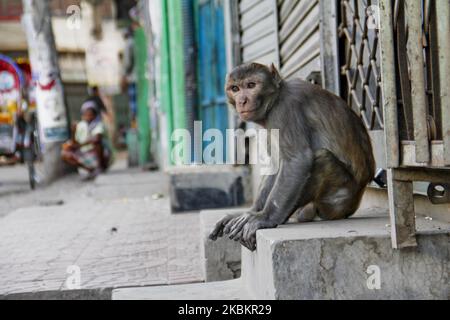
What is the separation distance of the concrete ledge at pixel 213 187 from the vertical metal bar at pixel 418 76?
4828 mm

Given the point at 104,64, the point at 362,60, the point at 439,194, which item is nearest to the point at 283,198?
the point at 439,194

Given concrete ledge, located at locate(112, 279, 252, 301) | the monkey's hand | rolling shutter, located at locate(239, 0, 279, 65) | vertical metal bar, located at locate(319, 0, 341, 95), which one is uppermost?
rolling shutter, located at locate(239, 0, 279, 65)

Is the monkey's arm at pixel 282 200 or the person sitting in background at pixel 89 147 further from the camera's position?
the person sitting in background at pixel 89 147

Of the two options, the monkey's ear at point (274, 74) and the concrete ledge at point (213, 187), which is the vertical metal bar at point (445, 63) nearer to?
the monkey's ear at point (274, 74)

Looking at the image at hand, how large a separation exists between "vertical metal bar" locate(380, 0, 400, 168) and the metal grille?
124 cm

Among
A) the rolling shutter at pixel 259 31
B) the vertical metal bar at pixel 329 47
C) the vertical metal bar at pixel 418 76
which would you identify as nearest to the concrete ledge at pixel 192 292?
the vertical metal bar at pixel 418 76

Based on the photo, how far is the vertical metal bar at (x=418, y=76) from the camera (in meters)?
2.46

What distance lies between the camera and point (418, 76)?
247 centimetres

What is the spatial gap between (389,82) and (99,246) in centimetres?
354

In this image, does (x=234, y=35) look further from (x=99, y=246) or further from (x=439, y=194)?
(x=439, y=194)

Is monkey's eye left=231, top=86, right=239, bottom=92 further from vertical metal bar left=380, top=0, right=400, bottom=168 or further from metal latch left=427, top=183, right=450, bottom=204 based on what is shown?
metal latch left=427, top=183, right=450, bottom=204

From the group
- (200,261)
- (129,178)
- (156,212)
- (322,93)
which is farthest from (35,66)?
(322,93)

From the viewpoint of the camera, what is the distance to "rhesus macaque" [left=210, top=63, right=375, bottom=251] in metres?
3.10

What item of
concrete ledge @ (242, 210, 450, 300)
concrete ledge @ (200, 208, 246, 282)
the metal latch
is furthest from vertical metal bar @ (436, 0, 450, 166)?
concrete ledge @ (200, 208, 246, 282)
